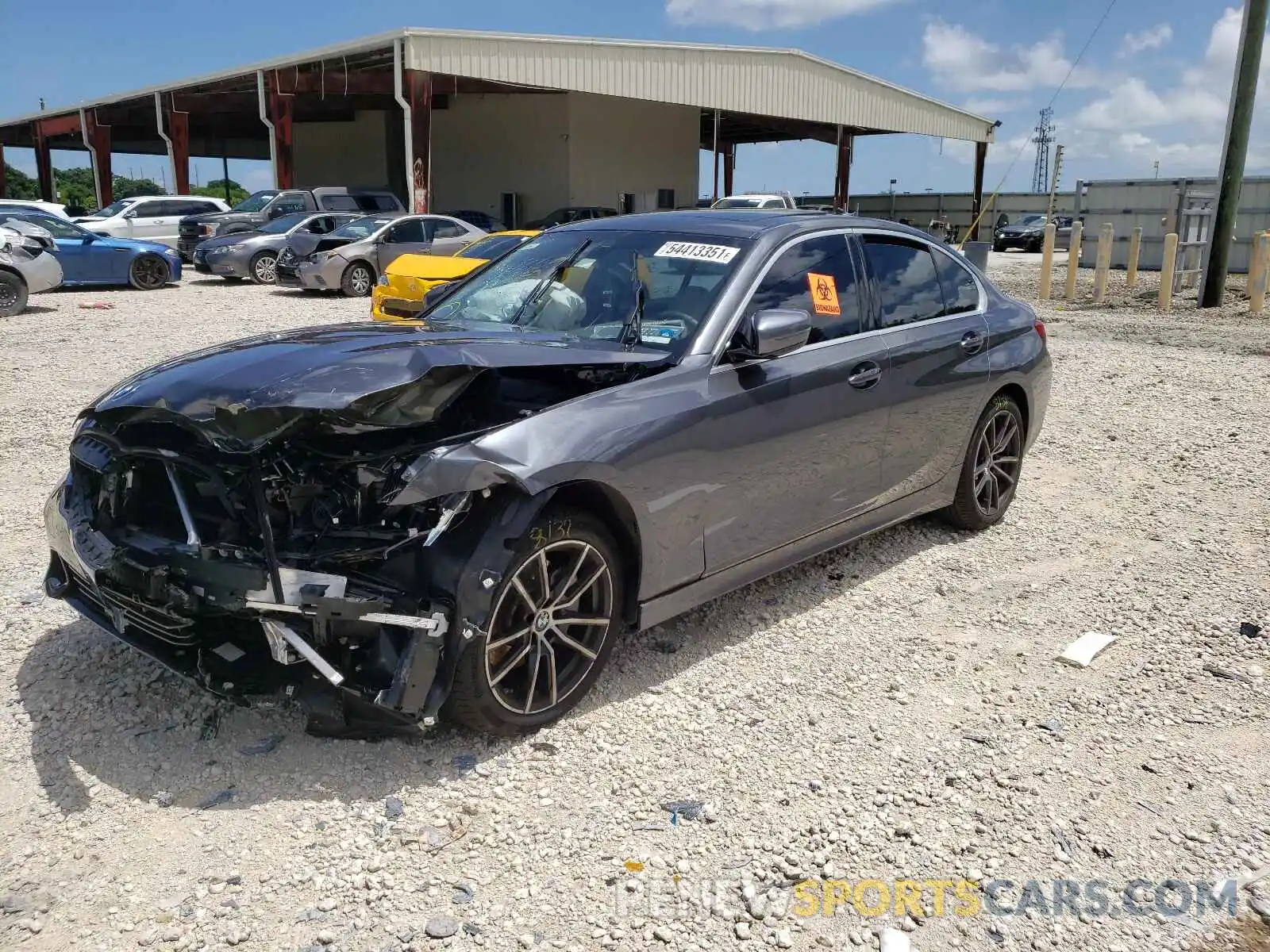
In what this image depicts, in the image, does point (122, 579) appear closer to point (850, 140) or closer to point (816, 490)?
point (816, 490)

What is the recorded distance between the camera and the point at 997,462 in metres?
5.61

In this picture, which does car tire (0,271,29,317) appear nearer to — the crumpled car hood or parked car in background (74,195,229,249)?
parked car in background (74,195,229,249)

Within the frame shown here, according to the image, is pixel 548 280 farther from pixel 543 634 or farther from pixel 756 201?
pixel 756 201

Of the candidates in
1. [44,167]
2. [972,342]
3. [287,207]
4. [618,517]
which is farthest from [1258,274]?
[44,167]

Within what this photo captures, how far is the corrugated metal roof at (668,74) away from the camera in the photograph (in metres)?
24.3

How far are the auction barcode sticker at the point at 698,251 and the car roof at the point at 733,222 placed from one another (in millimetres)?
101

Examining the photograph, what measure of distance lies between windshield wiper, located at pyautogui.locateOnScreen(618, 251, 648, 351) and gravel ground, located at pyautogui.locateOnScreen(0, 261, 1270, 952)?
1257mm

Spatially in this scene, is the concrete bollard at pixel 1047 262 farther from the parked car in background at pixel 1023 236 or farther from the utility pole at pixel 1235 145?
the parked car in background at pixel 1023 236

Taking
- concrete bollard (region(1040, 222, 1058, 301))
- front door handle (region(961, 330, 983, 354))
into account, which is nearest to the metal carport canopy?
concrete bollard (region(1040, 222, 1058, 301))

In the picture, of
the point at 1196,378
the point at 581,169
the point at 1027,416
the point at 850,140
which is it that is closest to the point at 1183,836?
the point at 1027,416

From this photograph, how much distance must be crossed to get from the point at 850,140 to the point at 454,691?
1495 inches

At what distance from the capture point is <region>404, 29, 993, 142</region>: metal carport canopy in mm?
24391

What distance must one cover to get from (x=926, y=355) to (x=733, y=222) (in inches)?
45.3

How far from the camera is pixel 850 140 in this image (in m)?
37.7
